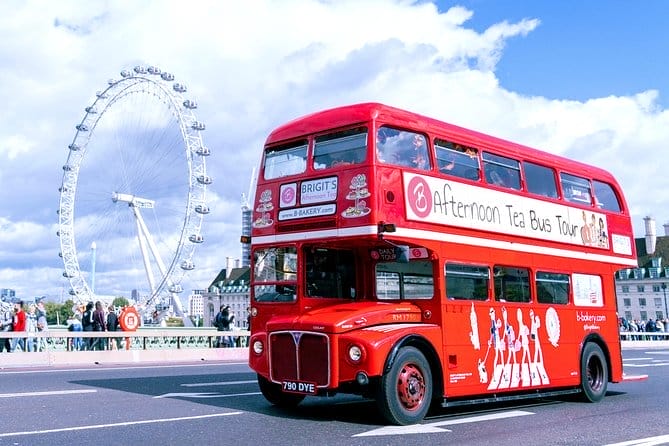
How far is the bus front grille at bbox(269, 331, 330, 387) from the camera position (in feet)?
31.2

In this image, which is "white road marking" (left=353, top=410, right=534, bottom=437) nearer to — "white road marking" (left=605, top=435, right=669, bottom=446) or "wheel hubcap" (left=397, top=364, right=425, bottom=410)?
"wheel hubcap" (left=397, top=364, right=425, bottom=410)

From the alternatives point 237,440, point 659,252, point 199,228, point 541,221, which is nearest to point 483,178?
point 541,221

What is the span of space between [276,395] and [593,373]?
20.5ft

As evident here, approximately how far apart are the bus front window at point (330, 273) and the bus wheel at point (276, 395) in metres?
1.52

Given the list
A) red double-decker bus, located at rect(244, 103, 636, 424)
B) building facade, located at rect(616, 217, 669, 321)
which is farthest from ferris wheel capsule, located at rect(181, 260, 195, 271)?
building facade, located at rect(616, 217, 669, 321)

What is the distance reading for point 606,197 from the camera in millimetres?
14938

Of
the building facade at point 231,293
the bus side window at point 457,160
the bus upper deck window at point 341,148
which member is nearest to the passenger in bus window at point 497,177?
the bus side window at point 457,160

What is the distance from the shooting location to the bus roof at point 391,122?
10.3 m

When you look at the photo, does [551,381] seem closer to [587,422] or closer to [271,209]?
[587,422]

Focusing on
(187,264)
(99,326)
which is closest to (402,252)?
(99,326)

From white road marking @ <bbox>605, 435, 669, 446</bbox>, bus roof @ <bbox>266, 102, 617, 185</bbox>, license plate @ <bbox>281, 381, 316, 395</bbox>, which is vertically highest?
bus roof @ <bbox>266, 102, 617, 185</bbox>

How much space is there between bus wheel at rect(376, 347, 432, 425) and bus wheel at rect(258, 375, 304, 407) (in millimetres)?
1959

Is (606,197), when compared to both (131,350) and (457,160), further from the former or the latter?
(131,350)

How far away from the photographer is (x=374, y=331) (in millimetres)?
9484
